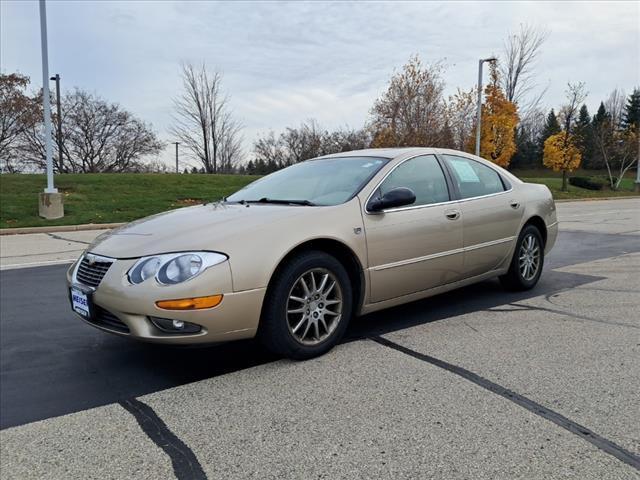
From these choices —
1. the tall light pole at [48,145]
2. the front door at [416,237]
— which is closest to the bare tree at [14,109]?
the tall light pole at [48,145]

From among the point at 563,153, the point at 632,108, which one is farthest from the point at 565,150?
the point at 632,108

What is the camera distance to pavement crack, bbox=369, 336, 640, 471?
2.26 m

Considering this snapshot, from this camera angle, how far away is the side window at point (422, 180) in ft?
13.3

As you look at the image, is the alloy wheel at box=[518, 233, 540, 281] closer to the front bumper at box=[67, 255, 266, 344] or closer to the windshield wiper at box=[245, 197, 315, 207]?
the windshield wiper at box=[245, 197, 315, 207]

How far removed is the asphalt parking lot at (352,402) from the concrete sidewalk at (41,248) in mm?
3991

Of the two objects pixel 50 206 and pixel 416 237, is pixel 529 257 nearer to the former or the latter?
pixel 416 237

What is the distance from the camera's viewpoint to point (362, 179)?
3.95m

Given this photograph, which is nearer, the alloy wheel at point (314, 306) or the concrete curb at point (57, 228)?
the alloy wheel at point (314, 306)

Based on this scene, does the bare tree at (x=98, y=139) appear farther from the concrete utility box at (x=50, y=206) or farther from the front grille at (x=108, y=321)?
the front grille at (x=108, y=321)

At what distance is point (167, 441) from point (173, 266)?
0.99 metres

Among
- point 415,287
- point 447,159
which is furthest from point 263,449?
point 447,159

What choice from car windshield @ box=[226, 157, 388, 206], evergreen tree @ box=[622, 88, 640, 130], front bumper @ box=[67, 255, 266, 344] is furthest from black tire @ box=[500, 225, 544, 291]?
evergreen tree @ box=[622, 88, 640, 130]

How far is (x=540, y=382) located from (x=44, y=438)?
2.75 meters

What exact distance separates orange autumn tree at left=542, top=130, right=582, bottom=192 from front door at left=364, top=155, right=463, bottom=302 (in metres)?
29.0
